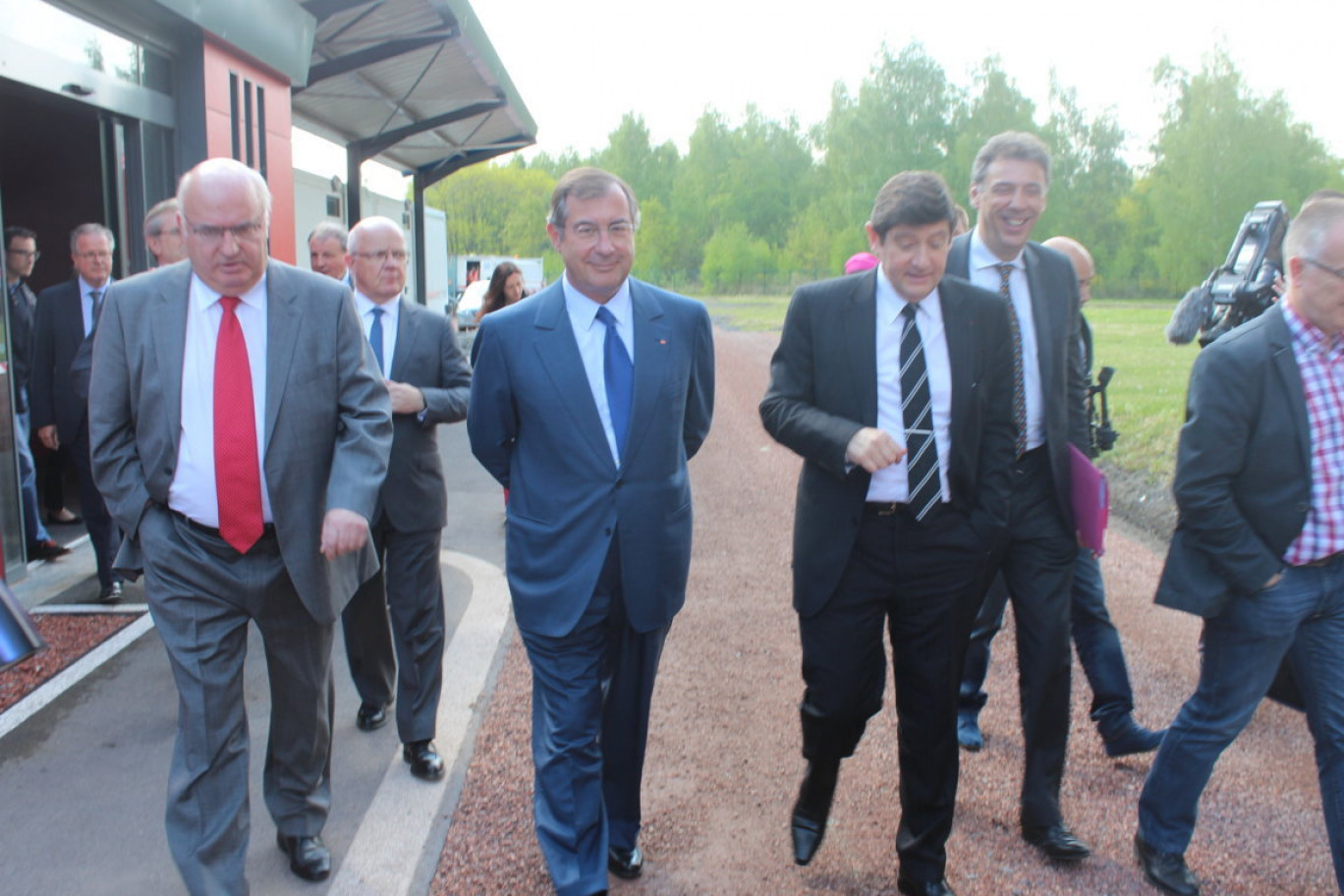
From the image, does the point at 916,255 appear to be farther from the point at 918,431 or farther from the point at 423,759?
the point at 423,759

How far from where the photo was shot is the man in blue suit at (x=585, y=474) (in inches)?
128

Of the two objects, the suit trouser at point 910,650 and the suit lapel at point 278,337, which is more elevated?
the suit lapel at point 278,337

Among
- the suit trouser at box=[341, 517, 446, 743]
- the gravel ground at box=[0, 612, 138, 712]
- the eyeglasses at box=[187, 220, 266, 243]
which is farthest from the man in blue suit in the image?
the gravel ground at box=[0, 612, 138, 712]

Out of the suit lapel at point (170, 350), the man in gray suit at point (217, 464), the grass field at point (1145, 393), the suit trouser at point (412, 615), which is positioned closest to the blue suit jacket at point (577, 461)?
the man in gray suit at point (217, 464)

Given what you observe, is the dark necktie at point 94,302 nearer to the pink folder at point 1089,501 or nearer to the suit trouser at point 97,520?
the suit trouser at point 97,520

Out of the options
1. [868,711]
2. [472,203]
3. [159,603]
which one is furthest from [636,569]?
[472,203]

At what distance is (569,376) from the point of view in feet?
10.7

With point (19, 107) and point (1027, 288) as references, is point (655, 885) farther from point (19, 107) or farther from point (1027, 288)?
point (19, 107)

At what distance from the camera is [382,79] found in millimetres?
13852

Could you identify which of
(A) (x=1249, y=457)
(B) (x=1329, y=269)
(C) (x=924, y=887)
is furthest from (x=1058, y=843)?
(B) (x=1329, y=269)

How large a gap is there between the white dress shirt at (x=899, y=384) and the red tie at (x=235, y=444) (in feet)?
5.67

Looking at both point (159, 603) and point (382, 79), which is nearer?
point (159, 603)

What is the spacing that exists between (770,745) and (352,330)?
2.29m

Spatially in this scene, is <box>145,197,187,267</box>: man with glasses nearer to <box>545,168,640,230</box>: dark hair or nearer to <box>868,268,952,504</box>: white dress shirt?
<box>545,168,640,230</box>: dark hair
